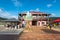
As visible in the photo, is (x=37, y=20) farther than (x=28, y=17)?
Yes

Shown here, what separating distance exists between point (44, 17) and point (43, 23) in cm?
239

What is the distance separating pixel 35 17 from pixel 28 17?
2313cm

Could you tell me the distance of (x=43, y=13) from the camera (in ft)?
165

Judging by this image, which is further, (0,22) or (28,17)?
(0,22)

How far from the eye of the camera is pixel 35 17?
48.7m

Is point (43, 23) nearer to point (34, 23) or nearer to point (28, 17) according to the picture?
point (34, 23)

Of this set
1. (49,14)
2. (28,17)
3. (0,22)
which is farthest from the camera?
(49,14)

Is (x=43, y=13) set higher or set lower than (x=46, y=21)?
higher

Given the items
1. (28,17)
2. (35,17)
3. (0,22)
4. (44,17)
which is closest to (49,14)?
(44,17)

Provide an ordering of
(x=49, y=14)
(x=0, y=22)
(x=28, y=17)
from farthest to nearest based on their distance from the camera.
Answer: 1. (x=49, y=14)
2. (x=0, y=22)
3. (x=28, y=17)

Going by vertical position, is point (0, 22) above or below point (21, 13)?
below

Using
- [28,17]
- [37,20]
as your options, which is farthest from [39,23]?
[28,17]

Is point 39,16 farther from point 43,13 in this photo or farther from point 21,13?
point 21,13

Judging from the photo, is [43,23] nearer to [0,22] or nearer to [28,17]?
[0,22]
